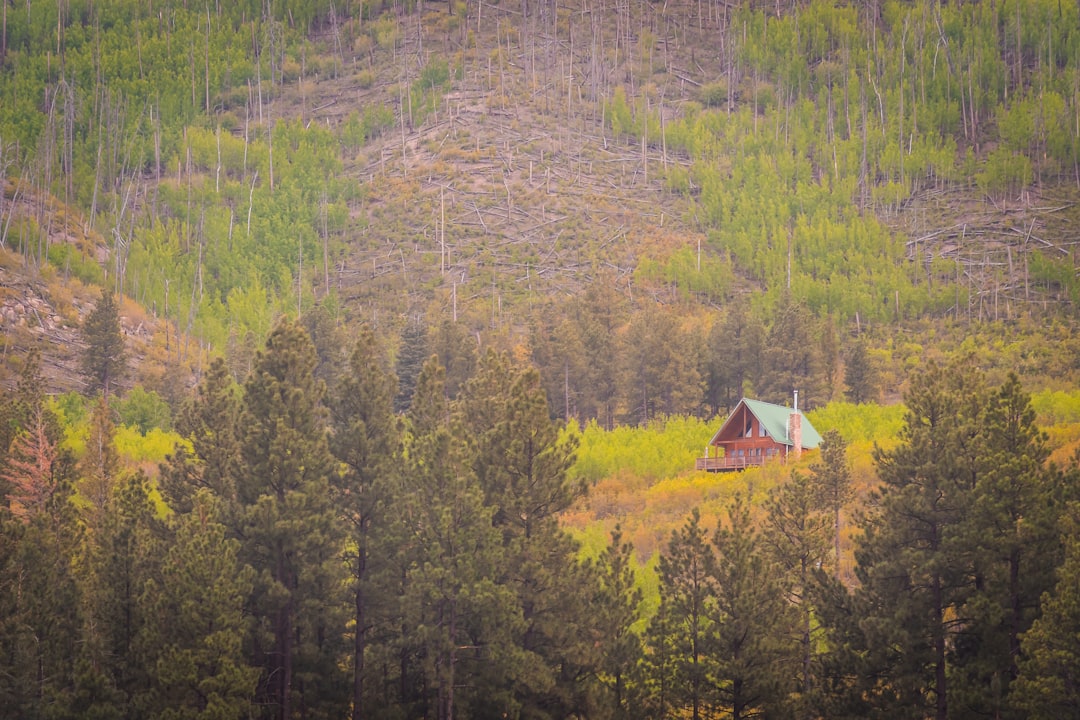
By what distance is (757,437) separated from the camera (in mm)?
70625

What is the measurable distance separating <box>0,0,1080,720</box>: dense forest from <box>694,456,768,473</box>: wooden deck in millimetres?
1619

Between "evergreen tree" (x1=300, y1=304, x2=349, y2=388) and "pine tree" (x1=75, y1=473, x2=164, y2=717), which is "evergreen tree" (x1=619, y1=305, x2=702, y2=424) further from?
"pine tree" (x1=75, y1=473, x2=164, y2=717)

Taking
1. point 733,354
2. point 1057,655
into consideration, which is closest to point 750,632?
point 1057,655

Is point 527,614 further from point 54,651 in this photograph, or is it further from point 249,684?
point 54,651

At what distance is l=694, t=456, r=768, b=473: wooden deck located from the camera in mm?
69812

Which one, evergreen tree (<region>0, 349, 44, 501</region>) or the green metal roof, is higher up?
evergreen tree (<region>0, 349, 44, 501</region>)

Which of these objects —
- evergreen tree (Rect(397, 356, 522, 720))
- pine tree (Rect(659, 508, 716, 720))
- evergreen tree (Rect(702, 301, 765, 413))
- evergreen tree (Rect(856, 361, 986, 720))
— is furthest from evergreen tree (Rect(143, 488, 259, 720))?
evergreen tree (Rect(702, 301, 765, 413))

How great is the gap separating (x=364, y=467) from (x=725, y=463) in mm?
31315

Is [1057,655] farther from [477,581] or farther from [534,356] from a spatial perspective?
[534,356]

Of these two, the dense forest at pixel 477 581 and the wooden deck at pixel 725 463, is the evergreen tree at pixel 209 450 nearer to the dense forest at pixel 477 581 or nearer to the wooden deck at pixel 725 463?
the dense forest at pixel 477 581

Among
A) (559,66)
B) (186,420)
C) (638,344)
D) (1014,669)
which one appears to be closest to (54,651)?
(186,420)

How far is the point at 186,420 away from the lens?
45031 millimetres

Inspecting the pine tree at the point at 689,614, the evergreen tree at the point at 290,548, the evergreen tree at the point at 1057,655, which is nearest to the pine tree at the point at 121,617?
the evergreen tree at the point at 290,548

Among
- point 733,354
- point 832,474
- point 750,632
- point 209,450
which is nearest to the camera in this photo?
point 750,632
